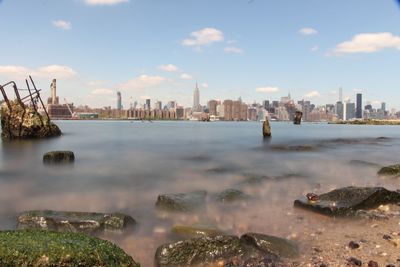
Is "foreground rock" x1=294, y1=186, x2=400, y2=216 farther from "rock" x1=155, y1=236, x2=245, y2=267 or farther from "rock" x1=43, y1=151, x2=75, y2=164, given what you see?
"rock" x1=43, y1=151, x2=75, y2=164

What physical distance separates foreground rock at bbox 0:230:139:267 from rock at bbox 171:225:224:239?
11.6 feet

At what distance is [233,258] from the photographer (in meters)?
8.68

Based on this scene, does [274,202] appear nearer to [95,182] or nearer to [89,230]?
[89,230]

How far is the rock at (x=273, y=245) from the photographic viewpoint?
8.91 metres

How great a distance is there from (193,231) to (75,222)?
3.67 metres

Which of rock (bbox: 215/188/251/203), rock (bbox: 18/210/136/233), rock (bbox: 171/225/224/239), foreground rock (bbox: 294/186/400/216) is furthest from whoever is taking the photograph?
rock (bbox: 215/188/251/203)

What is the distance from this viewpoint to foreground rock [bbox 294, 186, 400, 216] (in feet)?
39.5

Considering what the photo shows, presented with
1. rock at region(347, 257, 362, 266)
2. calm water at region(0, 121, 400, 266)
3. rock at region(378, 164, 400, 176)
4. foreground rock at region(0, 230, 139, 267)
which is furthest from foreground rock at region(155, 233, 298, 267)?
rock at region(378, 164, 400, 176)

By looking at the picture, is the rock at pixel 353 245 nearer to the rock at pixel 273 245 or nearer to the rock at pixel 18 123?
the rock at pixel 273 245

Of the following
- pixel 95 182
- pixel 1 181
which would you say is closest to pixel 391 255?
pixel 95 182

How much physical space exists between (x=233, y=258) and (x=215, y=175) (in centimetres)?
1381

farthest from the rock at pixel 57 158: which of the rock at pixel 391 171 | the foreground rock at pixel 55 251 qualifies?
the rock at pixel 391 171

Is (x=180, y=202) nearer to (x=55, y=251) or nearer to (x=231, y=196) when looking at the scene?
(x=231, y=196)

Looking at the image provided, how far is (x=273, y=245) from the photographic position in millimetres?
9117
